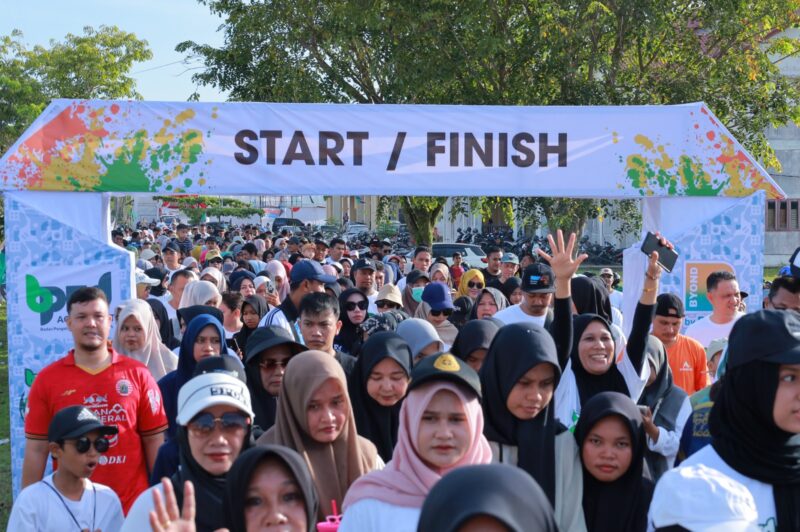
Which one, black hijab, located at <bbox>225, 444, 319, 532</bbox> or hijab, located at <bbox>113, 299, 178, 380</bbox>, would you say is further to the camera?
hijab, located at <bbox>113, 299, 178, 380</bbox>

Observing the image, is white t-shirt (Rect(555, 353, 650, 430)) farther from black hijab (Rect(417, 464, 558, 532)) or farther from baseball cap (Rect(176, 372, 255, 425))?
black hijab (Rect(417, 464, 558, 532))

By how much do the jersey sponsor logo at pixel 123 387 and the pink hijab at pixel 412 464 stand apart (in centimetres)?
209


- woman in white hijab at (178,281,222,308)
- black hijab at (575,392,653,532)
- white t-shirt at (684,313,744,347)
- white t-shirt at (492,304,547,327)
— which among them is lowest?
black hijab at (575,392,653,532)

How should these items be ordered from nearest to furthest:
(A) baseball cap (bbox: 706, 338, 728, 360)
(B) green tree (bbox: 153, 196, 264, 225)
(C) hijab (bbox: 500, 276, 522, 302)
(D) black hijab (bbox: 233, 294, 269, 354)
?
(A) baseball cap (bbox: 706, 338, 728, 360) → (D) black hijab (bbox: 233, 294, 269, 354) → (C) hijab (bbox: 500, 276, 522, 302) → (B) green tree (bbox: 153, 196, 264, 225)

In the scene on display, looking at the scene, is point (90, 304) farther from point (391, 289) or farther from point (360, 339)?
point (391, 289)


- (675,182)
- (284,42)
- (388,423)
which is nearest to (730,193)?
(675,182)

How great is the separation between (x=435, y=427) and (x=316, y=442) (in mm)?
834

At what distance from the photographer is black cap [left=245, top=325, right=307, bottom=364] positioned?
5.16 metres

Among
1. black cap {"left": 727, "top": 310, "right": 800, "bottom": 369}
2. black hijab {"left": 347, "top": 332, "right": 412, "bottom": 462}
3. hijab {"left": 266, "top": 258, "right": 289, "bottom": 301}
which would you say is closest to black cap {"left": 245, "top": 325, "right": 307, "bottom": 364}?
black hijab {"left": 347, "top": 332, "right": 412, "bottom": 462}

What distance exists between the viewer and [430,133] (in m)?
7.90

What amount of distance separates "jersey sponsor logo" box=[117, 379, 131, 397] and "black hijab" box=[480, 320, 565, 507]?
187 centimetres

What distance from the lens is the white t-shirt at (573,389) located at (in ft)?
16.3

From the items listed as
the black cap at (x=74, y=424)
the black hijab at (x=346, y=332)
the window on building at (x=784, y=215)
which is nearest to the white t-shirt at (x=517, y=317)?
the black hijab at (x=346, y=332)

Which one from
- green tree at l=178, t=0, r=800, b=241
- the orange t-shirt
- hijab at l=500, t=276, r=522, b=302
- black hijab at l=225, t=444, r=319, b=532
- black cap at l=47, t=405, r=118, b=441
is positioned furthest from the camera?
green tree at l=178, t=0, r=800, b=241
